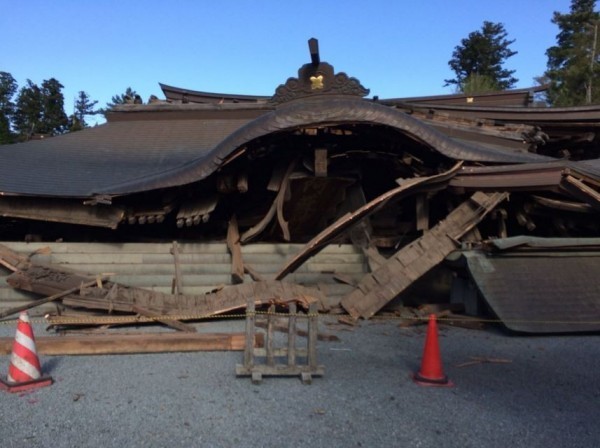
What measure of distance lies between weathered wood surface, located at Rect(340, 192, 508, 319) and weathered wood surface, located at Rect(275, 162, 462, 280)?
24.1 inches

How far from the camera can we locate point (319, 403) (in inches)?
163

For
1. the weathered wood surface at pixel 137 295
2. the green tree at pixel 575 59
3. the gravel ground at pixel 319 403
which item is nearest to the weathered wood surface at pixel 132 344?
the gravel ground at pixel 319 403

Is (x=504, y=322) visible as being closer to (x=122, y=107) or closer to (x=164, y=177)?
(x=164, y=177)

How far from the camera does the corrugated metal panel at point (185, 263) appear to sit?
310 inches

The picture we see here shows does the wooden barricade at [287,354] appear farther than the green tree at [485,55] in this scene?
No

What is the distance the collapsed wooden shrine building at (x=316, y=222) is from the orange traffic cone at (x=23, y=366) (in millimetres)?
2433

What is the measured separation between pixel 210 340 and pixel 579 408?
11.8 feet

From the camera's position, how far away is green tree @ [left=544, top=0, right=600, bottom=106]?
116ft

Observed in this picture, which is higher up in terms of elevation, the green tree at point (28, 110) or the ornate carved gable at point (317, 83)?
the green tree at point (28, 110)

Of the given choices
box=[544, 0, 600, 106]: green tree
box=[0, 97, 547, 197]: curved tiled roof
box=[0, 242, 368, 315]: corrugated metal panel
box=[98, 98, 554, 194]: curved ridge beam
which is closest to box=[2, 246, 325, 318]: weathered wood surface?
box=[0, 242, 368, 315]: corrugated metal panel

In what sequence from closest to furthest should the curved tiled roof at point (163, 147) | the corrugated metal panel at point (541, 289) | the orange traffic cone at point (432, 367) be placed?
the orange traffic cone at point (432, 367), the corrugated metal panel at point (541, 289), the curved tiled roof at point (163, 147)

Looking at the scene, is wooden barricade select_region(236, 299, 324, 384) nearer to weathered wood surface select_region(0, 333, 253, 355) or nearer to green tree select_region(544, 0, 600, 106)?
weathered wood surface select_region(0, 333, 253, 355)

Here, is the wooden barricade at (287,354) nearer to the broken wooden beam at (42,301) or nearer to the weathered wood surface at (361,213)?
the weathered wood surface at (361,213)

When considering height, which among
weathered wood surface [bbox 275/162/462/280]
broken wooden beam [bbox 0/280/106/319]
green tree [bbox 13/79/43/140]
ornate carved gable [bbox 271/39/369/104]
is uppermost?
green tree [bbox 13/79/43/140]
